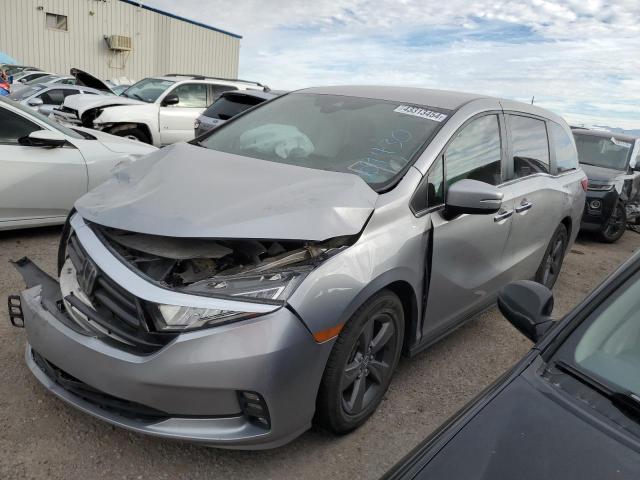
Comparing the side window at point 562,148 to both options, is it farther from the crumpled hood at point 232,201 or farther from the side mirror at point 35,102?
the side mirror at point 35,102

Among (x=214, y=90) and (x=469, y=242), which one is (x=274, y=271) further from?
(x=214, y=90)

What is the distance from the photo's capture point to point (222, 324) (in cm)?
207

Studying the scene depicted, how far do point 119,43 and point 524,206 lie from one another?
116 feet

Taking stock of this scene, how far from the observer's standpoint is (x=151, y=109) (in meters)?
10.0

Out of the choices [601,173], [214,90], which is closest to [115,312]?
[601,173]

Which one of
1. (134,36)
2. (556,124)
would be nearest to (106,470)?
(556,124)

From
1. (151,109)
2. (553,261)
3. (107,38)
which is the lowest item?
(107,38)

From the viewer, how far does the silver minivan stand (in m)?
2.09

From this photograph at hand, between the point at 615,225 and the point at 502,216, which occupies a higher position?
the point at 502,216

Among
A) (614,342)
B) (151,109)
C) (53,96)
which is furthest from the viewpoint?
(53,96)

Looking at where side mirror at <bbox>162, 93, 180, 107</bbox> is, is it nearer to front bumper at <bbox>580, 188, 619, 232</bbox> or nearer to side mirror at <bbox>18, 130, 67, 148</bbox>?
side mirror at <bbox>18, 130, 67, 148</bbox>

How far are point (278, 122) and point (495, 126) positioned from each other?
1.42 meters

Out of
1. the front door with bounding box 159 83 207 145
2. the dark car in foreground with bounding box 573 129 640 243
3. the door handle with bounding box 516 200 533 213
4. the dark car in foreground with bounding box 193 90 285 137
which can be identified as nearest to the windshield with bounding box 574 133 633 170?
the dark car in foreground with bounding box 573 129 640 243

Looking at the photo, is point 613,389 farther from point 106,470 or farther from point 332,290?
point 106,470
